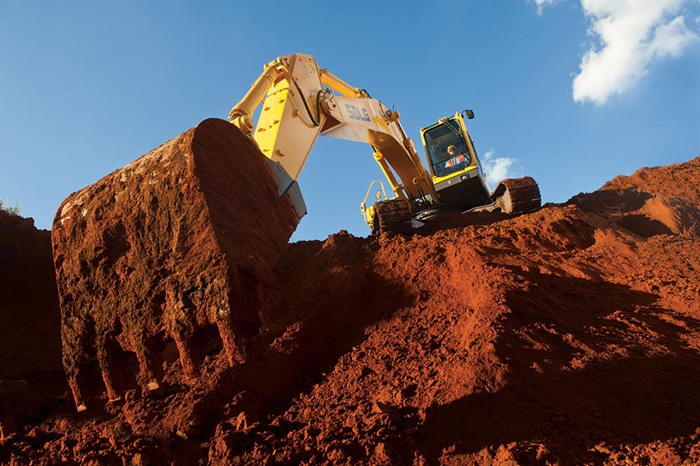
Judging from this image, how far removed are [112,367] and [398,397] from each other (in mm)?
2014

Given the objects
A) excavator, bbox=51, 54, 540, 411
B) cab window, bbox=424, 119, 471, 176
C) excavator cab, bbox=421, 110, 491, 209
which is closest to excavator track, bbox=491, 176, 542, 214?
excavator cab, bbox=421, 110, 491, 209

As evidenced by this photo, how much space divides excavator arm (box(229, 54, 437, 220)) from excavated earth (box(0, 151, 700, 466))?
182cm

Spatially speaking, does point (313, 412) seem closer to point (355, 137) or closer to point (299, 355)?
point (299, 355)

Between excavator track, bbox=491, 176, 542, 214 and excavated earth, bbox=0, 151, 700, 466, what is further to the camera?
excavator track, bbox=491, 176, 542, 214

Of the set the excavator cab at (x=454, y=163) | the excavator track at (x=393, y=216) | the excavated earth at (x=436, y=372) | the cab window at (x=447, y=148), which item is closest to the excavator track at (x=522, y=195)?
the excavator cab at (x=454, y=163)

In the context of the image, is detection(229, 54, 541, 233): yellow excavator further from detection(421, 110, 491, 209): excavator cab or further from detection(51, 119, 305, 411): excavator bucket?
detection(51, 119, 305, 411): excavator bucket

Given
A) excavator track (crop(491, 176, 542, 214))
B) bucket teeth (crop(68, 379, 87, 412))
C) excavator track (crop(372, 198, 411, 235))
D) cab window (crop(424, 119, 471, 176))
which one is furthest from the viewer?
cab window (crop(424, 119, 471, 176))

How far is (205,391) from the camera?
363 centimetres

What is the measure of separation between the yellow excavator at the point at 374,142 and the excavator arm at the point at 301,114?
1cm

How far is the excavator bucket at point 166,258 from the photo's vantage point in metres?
2.66

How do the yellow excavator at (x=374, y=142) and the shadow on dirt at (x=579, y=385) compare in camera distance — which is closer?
the shadow on dirt at (x=579, y=385)

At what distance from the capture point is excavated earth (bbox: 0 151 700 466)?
2738 mm

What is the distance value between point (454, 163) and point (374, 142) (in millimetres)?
1901

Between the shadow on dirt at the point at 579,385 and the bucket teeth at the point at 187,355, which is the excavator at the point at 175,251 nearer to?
the bucket teeth at the point at 187,355
